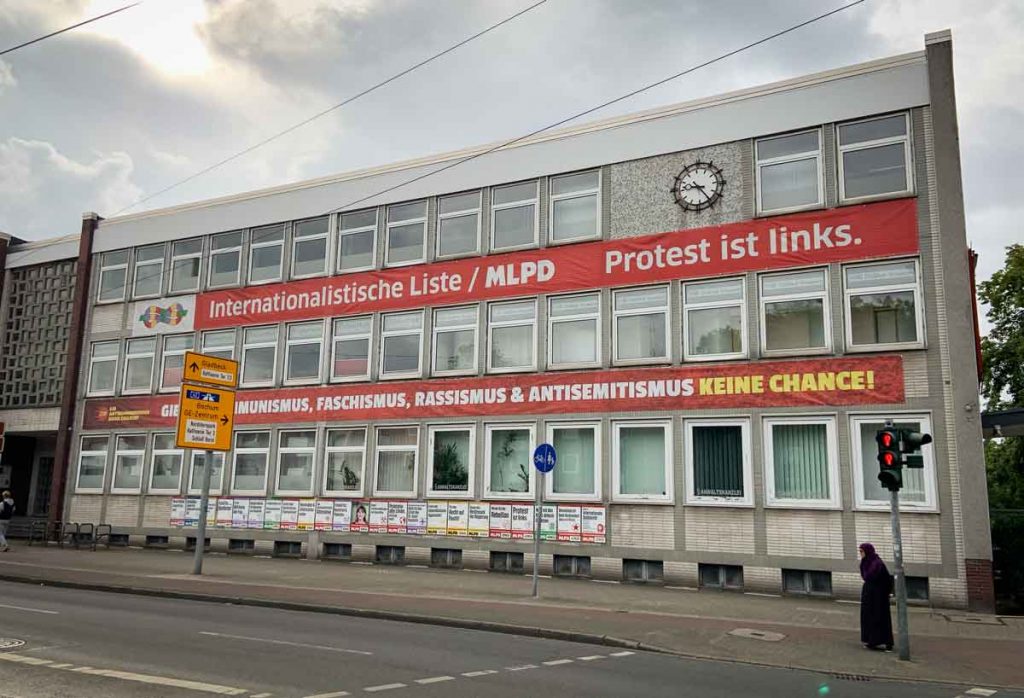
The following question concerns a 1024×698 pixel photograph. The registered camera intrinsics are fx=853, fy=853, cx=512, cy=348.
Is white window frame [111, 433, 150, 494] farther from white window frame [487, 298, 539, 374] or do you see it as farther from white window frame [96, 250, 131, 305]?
white window frame [487, 298, 539, 374]

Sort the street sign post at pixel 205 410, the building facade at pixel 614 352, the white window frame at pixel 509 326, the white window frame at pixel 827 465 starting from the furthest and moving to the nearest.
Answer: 1. the white window frame at pixel 509 326
2. the street sign post at pixel 205 410
3. the white window frame at pixel 827 465
4. the building facade at pixel 614 352

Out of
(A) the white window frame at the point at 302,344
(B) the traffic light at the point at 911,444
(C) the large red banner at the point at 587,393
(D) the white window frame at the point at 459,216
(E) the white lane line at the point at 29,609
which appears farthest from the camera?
(A) the white window frame at the point at 302,344

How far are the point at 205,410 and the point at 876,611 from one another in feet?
52.6

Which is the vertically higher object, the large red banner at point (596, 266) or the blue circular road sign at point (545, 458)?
the large red banner at point (596, 266)

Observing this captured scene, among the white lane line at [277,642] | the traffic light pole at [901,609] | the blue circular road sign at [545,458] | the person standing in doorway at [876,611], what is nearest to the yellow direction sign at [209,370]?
the blue circular road sign at [545,458]

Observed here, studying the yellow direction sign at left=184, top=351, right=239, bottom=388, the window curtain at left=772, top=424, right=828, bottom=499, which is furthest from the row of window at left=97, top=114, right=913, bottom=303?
the yellow direction sign at left=184, top=351, right=239, bottom=388

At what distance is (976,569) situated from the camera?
17.2 m

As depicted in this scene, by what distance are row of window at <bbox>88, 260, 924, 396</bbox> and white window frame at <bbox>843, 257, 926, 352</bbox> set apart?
23mm

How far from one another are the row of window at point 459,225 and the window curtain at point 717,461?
5.59 metres

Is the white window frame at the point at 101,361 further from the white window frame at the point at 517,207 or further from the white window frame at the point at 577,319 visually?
the white window frame at the point at 577,319

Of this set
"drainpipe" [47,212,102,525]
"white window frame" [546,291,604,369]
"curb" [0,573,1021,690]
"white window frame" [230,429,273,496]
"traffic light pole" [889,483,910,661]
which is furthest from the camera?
"drainpipe" [47,212,102,525]

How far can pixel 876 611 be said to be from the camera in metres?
12.5

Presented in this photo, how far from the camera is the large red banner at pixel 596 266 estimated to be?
64.6 ft

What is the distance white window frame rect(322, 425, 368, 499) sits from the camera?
25.4 meters
